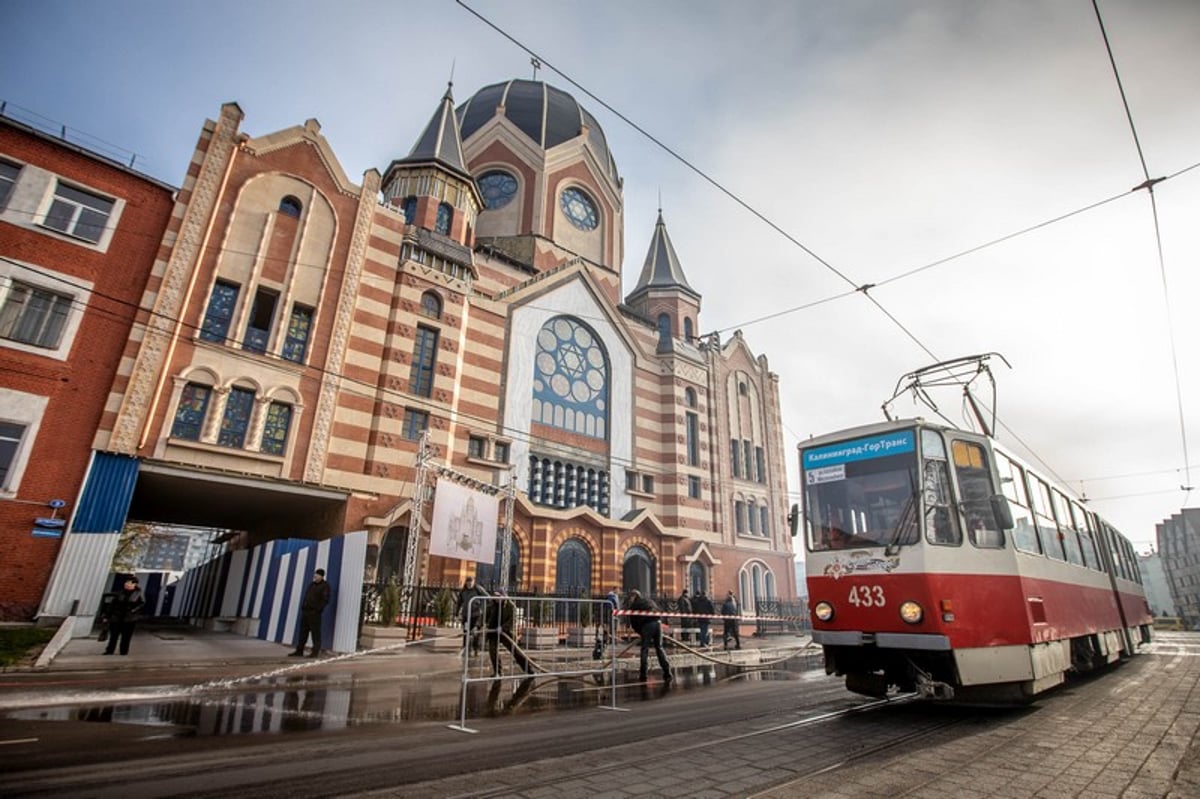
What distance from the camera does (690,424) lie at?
31.0 metres

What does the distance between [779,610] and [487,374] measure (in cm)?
2003

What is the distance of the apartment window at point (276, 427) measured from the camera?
1745cm

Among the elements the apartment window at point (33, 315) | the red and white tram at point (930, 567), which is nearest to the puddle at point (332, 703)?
the red and white tram at point (930, 567)

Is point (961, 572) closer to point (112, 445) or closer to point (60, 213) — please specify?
point (112, 445)

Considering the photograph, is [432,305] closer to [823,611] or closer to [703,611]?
[703,611]

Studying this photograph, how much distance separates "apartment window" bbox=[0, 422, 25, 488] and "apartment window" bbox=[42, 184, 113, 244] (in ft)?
17.9

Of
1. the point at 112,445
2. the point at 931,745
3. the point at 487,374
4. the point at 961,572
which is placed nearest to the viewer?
the point at 931,745

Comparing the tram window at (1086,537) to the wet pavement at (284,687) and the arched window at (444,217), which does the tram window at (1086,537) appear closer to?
the wet pavement at (284,687)

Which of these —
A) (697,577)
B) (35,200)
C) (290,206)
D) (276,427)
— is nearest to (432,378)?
(276,427)

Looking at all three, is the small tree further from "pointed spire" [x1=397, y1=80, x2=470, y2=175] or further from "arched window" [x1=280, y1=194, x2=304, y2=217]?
"pointed spire" [x1=397, y1=80, x2=470, y2=175]

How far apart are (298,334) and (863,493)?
18.3 metres

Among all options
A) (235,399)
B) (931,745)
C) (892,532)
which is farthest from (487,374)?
(931,745)

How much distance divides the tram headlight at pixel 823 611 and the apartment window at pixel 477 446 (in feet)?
55.9

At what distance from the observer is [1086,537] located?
1080 cm
